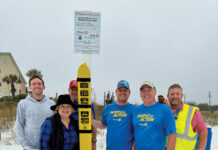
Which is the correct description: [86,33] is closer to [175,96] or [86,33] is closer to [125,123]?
[125,123]

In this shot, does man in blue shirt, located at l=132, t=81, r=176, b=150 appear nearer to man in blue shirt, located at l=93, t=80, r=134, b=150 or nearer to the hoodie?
man in blue shirt, located at l=93, t=80, r=134, b=150

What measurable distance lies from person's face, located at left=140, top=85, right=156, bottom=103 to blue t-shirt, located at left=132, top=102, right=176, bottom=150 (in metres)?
0.10

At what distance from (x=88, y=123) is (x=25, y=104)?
999 mm

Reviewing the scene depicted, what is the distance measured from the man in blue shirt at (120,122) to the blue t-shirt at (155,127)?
31 cm

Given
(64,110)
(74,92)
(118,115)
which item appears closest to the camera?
(64,110)

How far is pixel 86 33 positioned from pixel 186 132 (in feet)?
9.03

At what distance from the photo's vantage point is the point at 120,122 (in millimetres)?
2941

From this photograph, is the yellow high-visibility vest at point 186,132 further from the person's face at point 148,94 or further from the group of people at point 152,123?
Answer: the person's face at point 148,94

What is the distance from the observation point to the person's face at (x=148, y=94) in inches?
105

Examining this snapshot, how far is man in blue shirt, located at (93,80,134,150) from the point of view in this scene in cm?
291

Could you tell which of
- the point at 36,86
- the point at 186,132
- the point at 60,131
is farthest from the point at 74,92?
the point at 186,132

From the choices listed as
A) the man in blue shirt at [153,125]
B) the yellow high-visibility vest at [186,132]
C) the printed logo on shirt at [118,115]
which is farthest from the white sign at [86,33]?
the yellow high-visibility vest at [186,132]

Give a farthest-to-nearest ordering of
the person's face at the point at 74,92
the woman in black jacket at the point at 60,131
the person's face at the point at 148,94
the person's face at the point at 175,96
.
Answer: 1. the person's face at the point at 74,92
2. the person's face at the point at 175,96
3. the person's face at the point at 148,94
4. the woman in black jacket at the point at 60,131

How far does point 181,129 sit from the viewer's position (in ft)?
9.10
